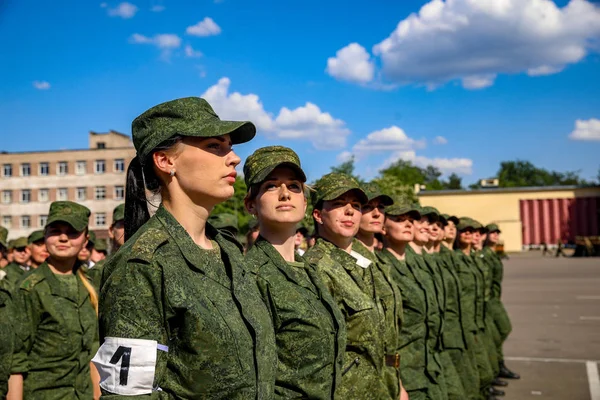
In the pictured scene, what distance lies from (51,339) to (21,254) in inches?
184

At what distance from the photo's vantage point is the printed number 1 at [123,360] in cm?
198

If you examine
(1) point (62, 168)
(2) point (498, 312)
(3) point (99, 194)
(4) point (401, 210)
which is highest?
(1) point (62, 168)

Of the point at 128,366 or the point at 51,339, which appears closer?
the point at 128,366

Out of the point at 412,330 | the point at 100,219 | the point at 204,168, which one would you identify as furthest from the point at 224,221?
the point at 100,219

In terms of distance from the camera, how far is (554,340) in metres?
12.5

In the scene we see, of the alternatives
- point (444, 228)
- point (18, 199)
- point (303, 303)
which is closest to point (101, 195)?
point (18, 199)

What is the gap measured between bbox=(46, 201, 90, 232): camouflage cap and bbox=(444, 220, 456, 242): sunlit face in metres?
5.78

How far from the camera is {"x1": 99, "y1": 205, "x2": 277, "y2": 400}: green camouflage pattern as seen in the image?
2051 millimetres

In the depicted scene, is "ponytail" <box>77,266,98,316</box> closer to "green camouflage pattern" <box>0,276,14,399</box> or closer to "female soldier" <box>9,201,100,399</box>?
"female soldier" <box>9,201,100,399</box>

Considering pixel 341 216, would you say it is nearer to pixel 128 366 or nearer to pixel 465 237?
pixel 128 366

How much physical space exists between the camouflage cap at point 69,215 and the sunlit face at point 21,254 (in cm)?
438

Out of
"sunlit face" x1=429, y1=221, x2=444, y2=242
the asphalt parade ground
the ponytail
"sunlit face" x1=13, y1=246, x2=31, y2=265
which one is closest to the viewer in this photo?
the ponytail

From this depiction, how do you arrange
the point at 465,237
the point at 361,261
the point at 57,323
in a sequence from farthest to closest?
the point at 465,237, the point at 57,323, the point at 361,261

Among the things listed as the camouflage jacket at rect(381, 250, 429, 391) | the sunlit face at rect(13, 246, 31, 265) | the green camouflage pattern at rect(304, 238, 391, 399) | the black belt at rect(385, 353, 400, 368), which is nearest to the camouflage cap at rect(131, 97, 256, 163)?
the green camouflage pattern at rect(304, 238, 391, 399)
